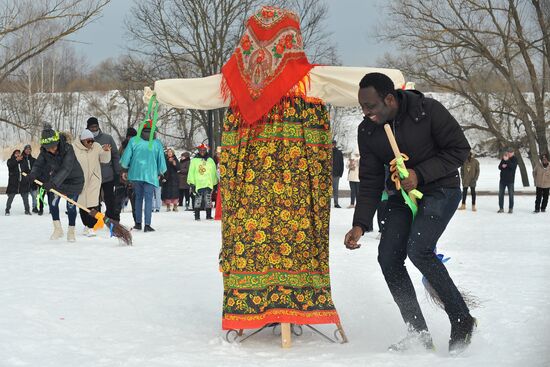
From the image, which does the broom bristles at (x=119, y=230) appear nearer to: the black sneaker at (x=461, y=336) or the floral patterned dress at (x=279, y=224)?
the floral patterned dress at (x=279, y=224)

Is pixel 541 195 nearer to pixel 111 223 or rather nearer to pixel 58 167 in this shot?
pixel 111 223

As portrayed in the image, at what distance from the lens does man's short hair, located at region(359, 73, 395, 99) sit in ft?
15.5

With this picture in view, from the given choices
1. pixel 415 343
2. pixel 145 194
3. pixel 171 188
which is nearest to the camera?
pixel 415 343

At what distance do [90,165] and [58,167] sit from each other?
87 cm

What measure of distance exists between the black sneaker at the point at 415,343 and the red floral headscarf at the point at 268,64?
1.75 m

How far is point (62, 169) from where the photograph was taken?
1085 cm

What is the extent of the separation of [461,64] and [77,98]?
43507mm

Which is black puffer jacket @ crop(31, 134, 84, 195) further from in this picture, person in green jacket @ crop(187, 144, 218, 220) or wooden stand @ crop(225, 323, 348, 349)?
wooden stand @ crop(225, 323, 348, 349)

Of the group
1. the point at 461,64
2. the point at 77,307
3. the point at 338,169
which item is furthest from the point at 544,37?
the point at 77,307

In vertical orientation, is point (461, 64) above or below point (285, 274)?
above

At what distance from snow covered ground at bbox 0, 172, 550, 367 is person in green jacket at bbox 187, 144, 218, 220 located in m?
4.68

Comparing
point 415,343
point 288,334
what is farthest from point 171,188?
point 415,343

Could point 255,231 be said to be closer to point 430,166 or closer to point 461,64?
point 430,166

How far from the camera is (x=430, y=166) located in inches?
186
